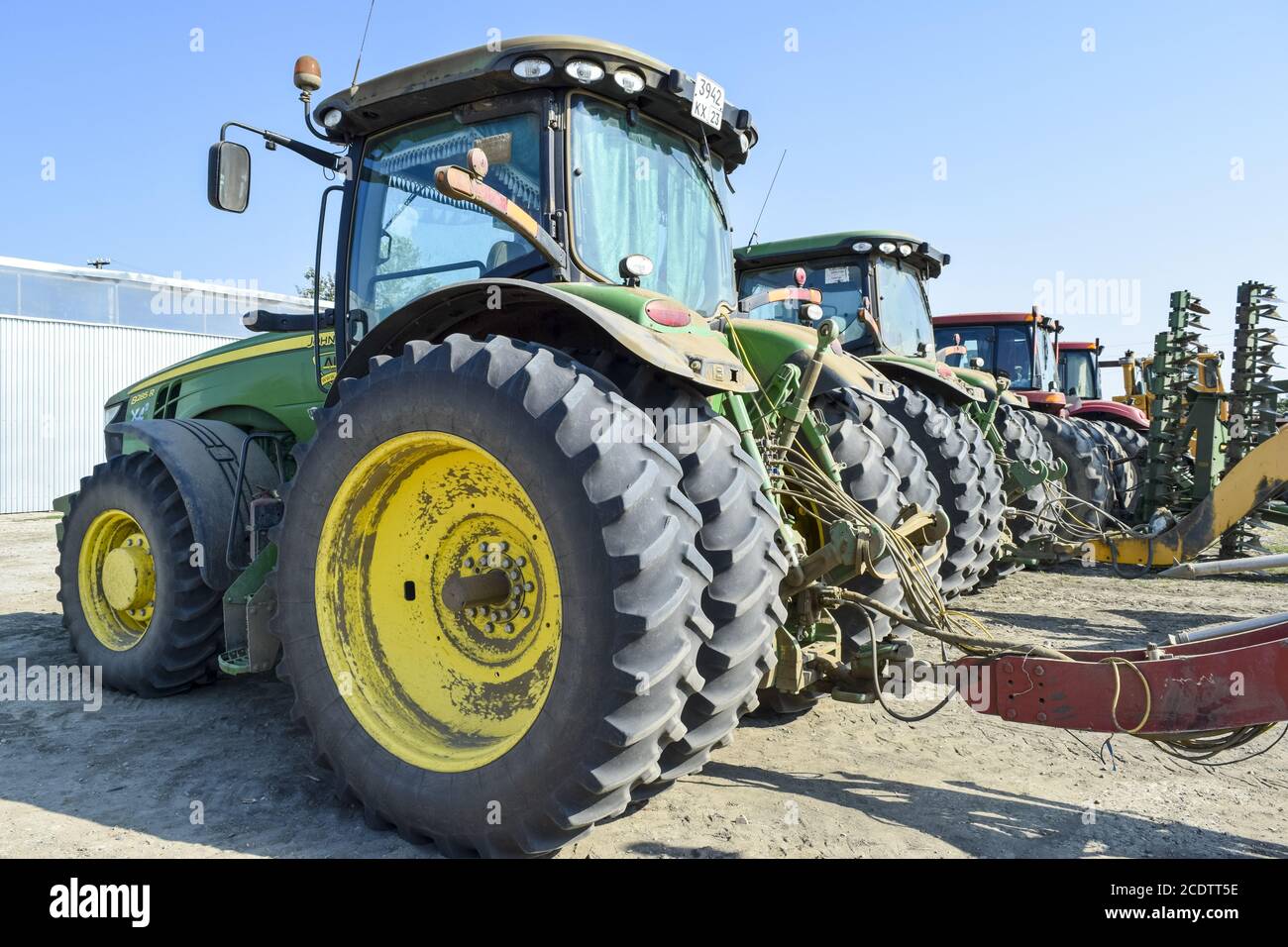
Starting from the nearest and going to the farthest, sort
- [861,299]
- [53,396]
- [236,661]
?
[236,661] < [861,299] < [53,396]

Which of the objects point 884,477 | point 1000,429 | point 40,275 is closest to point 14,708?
point 884,477

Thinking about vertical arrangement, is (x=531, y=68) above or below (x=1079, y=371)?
above

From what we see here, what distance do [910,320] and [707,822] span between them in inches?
246

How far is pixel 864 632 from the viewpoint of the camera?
3547 mm

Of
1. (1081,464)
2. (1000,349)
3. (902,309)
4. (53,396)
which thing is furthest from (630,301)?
(53,396)

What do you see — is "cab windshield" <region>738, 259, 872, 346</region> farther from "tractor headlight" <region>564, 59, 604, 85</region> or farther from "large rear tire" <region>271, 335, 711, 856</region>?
"large rear tire" <region>271, 335, 711, 856</region>

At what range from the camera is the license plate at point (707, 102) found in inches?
141

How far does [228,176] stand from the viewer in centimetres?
381

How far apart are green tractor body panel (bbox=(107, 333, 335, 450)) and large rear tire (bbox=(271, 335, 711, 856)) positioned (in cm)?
135

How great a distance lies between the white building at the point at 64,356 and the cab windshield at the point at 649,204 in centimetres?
1563

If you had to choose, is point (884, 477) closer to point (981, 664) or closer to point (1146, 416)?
point (981, 664)

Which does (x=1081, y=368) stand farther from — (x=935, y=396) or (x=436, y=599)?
(x=436, y=599)

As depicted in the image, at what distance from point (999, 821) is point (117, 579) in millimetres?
3917

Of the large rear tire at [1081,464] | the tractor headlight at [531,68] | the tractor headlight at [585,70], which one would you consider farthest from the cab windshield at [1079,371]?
the tractor headlight at [531,68]
